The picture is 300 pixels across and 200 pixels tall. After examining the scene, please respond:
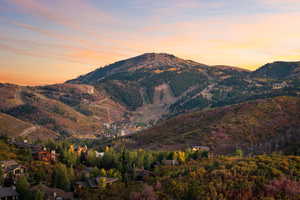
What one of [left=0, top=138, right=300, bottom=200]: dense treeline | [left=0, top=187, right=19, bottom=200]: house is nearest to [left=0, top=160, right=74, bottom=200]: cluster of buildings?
[left=0, top=187, right=19, bottom=200]: house

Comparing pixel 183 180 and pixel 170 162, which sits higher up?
pixel 183 180

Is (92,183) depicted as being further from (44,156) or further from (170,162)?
(44,156)

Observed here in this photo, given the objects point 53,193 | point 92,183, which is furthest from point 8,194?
point 92,183

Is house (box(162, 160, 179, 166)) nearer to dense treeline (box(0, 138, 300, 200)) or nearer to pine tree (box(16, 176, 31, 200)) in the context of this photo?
dense treeline (box(0, 138, 300, 200))

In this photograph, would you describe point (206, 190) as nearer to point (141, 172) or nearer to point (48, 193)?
point (141, 172)

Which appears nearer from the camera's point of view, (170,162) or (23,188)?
(23,188)

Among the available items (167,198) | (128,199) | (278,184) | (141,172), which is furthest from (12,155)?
(278,184)
